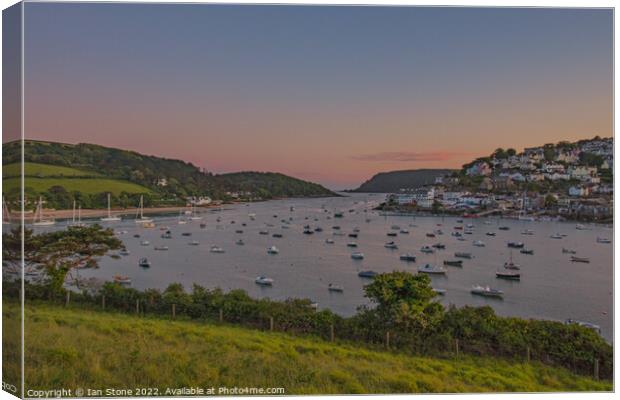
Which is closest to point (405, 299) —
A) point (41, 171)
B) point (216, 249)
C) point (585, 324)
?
point (585, 324)

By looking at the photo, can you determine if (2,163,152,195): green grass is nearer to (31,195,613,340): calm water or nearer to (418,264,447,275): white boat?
(31,195,613,340): calm water

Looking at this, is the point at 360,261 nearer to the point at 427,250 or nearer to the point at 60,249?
the point at 427,250

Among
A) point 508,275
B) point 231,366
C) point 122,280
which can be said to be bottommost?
point 231,366

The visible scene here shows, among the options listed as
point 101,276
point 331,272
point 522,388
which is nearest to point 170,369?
point 101,276

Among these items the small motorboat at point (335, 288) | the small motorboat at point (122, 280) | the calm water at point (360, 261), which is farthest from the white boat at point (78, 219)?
the small motorboat at point (335, 288)

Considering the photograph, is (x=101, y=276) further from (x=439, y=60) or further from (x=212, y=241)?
(x=439, y=60)

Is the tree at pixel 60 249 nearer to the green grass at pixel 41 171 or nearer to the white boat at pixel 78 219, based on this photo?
the white boat at pixel 78 219
